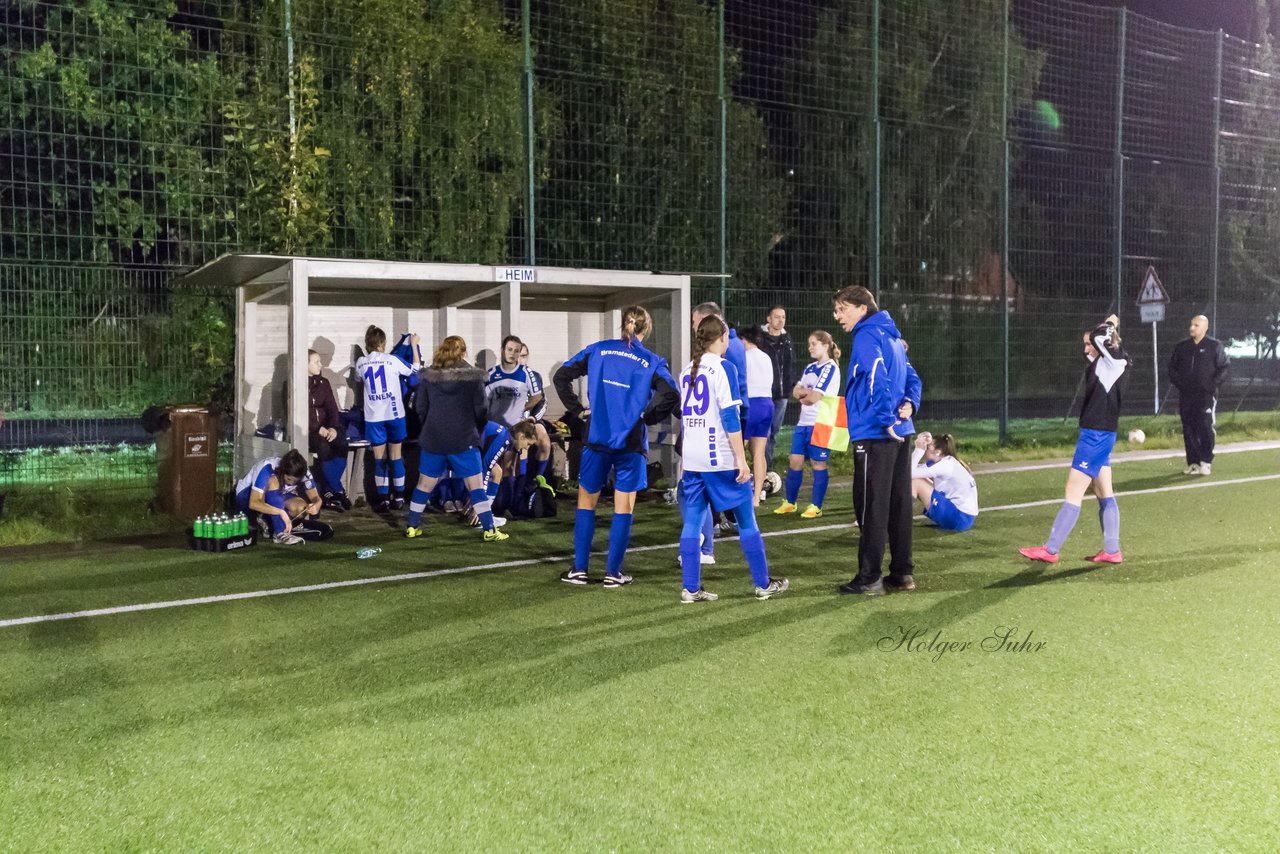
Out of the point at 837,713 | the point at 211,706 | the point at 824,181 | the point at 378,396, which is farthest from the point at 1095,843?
the point at 824,181

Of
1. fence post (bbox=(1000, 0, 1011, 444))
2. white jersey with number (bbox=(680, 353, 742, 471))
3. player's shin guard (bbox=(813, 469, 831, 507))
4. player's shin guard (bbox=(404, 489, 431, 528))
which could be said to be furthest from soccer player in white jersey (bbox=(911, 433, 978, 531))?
fence post (bbox=(1000, 0, 1011, 444))

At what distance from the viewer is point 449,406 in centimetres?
944

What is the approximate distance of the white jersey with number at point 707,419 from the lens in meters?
6.97

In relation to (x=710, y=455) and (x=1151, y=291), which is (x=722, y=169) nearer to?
(x=1151, y=291)

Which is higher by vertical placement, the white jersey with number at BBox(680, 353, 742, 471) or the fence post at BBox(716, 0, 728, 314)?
the fence post at BBox(716, 0, 728, 314)

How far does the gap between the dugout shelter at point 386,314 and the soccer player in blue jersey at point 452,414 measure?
1.45 meters

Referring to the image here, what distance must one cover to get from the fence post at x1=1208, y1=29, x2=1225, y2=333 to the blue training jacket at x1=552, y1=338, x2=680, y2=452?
60.2 feet

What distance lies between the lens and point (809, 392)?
10805 mm

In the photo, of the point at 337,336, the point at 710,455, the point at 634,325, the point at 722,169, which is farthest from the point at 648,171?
the point at 710,455

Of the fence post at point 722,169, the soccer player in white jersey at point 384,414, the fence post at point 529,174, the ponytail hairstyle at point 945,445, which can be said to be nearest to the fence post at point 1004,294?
the fence post at point 722,169

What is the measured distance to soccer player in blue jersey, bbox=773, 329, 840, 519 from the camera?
1085cm

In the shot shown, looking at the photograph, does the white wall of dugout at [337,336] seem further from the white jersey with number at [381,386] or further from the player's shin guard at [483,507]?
the player's shin guard at [483,507]

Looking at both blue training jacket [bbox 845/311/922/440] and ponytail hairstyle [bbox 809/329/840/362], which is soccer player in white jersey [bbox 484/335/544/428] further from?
blue training jacket [bbox 845/311/922/440]

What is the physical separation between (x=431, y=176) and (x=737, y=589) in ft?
30.2
